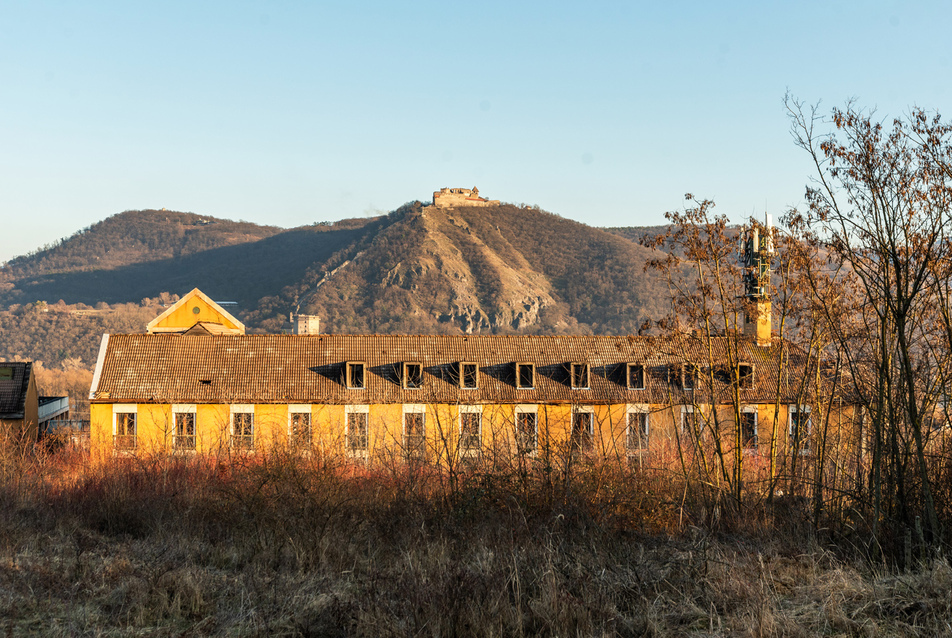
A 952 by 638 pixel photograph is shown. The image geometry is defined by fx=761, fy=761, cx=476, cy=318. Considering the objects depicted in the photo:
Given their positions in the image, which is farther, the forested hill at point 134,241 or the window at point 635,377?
the forested hill at point 134,241

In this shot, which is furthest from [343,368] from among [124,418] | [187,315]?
[187,315]

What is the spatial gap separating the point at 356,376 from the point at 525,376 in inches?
287

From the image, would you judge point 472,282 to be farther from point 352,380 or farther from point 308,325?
point 352,380

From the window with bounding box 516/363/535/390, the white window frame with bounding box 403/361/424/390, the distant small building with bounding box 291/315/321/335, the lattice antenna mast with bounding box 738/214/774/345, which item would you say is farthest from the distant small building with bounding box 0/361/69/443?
the lattice antenna mast with bounding box 738/214/774/345

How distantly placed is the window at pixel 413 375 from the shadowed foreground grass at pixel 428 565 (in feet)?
69.9

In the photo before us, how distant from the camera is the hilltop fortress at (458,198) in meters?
141

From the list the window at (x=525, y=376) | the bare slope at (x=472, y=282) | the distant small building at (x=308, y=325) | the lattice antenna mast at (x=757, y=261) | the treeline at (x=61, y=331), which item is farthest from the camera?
the bare slope at (x=472, y=282)

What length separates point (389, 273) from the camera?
11044cm

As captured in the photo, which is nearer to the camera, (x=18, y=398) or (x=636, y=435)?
(x=636, y=435)

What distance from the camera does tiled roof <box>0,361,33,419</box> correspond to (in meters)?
31.8

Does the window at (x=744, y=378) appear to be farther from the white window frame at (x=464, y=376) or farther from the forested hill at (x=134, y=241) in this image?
the forested hill at (x=134, y=241)

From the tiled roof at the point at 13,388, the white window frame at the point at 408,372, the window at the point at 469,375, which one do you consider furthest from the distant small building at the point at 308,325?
the window at the point at 469,375

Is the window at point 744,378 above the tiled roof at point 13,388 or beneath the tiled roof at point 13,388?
above

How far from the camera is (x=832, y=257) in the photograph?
26.4ft
